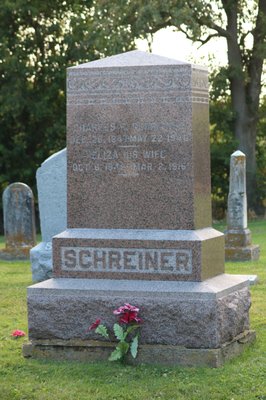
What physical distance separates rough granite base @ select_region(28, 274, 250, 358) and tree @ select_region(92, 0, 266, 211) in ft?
67.3

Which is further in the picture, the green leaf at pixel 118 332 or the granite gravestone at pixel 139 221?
the granite gravestone at pixel 139 221

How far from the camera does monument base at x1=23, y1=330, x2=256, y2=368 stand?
8.16 meters

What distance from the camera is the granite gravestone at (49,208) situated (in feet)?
43.7

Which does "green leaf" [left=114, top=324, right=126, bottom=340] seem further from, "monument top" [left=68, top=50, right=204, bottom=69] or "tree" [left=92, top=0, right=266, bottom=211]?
"tree" [left=92, top=0, right=266, bottom=211]

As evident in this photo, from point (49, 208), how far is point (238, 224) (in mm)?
4650

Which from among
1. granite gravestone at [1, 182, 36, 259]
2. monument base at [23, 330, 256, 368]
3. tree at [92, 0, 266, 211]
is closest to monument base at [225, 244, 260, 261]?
granite gravestone at [1, 182, 36, 259]

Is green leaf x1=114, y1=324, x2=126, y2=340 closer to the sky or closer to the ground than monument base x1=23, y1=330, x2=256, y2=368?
closer to the sky

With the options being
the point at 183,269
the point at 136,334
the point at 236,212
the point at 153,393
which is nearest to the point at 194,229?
the point at 183,269

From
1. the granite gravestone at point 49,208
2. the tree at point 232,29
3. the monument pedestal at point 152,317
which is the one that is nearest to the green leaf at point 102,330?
the monument pedestal at point 152,317

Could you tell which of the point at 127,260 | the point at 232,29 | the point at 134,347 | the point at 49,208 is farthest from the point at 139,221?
the point at 232,29

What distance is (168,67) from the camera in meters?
8.48

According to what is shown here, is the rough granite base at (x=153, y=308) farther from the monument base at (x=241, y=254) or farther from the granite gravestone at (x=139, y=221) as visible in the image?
the monument base at (x=241, y=254)

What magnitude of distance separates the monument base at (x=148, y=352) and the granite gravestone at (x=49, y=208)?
15.5 ft

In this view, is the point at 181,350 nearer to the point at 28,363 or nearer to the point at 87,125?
the point at 28,363
